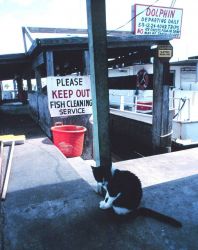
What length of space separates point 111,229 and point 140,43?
5.96 m

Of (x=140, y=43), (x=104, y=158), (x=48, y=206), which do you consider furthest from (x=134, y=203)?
(x=140, y=43)

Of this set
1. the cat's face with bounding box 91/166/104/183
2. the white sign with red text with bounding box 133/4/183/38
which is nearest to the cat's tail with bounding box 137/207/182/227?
the cat's face with bounding box 91/166/104/183

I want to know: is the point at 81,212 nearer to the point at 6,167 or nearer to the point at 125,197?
the point at 125,197

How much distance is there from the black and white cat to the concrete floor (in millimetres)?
91

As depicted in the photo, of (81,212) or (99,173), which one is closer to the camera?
(81,212)

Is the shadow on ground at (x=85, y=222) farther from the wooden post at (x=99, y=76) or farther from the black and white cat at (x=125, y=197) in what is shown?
the wooden post at (x=99, y=76)

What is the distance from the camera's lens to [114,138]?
1221 centimetres

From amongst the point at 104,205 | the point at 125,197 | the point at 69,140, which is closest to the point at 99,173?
the point at 104,205

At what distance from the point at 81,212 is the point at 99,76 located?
1.84m

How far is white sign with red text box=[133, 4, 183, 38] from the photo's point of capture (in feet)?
52.7

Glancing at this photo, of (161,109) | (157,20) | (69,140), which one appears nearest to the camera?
(69,140)

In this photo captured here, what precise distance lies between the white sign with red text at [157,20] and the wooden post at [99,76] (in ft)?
44.1

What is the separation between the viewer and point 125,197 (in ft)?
9.75

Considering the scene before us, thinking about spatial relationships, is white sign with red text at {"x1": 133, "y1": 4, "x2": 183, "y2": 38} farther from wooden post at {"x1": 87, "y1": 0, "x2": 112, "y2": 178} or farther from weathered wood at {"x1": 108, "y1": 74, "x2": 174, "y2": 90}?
wooden post at {"x1": 87, "y1": 0, "x2": 112, "y2": 178}
